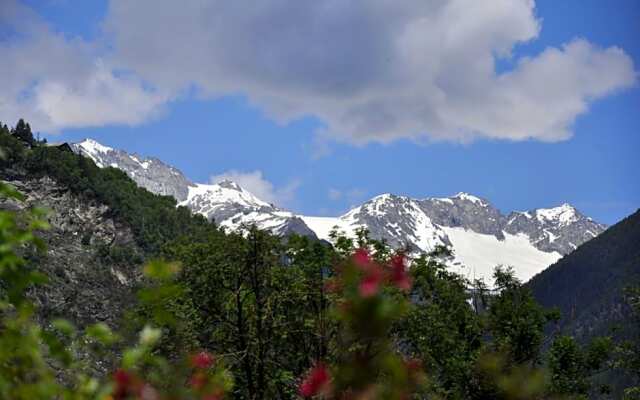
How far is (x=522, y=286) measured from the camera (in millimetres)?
35969

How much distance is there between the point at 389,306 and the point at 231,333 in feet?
72.0

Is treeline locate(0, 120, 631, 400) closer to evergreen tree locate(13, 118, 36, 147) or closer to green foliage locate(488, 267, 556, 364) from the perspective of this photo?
green foliage locate(488, 267, 556, 364)

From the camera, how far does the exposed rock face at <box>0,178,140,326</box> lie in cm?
10769

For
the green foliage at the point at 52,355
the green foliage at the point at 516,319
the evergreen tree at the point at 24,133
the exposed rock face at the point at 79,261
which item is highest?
the evergreen tree at the point at 24,133

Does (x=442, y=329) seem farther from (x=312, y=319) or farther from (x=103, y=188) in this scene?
(x=103, y=188)

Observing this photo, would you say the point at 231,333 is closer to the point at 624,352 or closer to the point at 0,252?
the point at 624,352

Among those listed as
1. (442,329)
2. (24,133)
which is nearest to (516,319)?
(442,329)

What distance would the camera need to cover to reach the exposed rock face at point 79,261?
107688 mm

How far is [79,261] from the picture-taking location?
404ft

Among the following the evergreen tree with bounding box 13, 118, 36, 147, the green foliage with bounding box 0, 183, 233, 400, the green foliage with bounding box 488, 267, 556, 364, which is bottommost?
the green foliage with bounding box 0, 183, 233, 400

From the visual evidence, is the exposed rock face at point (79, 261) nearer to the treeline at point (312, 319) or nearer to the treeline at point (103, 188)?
the treeline at point (103, 188)

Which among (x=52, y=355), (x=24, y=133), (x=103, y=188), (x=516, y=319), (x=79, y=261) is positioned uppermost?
(x=24, y=133)

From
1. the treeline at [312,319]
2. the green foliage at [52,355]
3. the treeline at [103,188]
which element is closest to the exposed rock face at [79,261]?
the treeline at [103,188]

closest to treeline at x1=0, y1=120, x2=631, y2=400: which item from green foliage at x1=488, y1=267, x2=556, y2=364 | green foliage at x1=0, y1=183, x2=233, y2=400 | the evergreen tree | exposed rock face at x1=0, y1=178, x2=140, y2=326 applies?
green foliage at x1=488, y1=267, x2=556, y2=364
